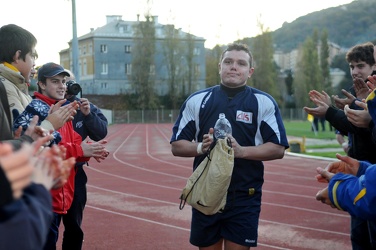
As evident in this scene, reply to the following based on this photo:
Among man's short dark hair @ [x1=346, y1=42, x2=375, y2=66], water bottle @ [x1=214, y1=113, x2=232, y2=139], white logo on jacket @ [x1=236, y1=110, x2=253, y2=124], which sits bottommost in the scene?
water bottle @ [x1=214, y1=113, x2=232, y2=139]

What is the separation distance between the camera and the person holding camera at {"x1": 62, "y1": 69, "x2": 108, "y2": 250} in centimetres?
469

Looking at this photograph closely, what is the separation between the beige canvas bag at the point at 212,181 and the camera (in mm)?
3666

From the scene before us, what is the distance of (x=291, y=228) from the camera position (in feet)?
23.7

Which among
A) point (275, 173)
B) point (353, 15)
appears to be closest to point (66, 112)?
point (275, 173)

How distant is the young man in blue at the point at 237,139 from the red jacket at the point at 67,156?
2.50ft

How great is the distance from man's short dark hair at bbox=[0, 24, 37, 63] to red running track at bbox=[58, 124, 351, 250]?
137 inches

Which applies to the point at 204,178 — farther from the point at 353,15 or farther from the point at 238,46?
the point at 353,15

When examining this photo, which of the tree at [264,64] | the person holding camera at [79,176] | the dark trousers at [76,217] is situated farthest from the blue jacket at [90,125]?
the tree at [264,64]

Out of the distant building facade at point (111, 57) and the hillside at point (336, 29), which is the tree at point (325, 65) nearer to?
Answer: the distant building facade at point (111, 57)

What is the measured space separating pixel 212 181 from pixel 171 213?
15.1ft

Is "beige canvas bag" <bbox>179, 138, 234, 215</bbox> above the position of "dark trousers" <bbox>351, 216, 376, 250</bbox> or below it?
above

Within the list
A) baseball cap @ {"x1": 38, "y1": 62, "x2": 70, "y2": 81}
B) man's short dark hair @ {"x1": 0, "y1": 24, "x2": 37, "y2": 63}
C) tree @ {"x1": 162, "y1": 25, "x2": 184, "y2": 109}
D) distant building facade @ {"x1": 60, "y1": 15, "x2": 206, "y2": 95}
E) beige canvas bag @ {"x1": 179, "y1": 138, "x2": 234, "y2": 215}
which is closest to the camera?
man's short dark hair @ {"x1": 0, "y1": 24, "x2": 37, "y2": 63}

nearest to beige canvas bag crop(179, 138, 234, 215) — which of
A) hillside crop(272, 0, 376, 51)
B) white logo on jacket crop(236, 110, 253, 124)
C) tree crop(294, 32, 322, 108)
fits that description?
white logo on jacket crop(236, 110, 253, 124)

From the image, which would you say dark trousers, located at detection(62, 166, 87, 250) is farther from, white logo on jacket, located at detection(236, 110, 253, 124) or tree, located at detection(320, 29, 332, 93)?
tree, located at detection(320, 29, 332, 93)
